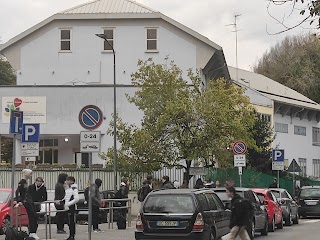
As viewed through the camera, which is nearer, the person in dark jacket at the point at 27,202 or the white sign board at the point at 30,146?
the person in dark jacket at the point at 27,202

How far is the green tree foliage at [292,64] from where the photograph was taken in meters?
74.2

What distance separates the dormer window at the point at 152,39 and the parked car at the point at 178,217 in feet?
106

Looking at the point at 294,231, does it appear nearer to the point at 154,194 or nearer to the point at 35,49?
the point at 154,194

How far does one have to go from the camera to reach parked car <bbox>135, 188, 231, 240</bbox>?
17.3 metres

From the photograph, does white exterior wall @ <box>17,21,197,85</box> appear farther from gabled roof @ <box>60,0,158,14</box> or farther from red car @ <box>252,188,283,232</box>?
red car @ <box>252,188,283,232</box>

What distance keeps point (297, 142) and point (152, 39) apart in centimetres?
2337

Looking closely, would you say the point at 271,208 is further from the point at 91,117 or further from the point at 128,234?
the point at 91,117

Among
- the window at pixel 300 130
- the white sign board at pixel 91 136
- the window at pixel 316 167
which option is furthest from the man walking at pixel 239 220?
the window at pixel 316 167

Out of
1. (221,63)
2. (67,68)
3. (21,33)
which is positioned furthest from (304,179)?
(21,33)

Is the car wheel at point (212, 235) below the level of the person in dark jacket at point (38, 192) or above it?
below

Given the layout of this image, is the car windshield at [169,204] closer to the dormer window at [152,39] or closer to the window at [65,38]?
the dormer window at [152,39]

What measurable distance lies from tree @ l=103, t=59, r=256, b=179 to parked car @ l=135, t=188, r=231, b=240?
1333 cm

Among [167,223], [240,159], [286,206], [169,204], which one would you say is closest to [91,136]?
[169,204]

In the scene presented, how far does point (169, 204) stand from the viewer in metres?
17.7
